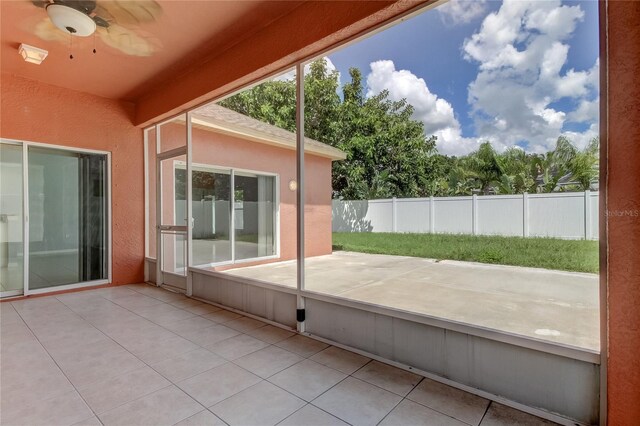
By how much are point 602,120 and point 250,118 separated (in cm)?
579

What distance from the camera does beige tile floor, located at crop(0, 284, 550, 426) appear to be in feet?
5.81

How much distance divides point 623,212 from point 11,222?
19.8 ft

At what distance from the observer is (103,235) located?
4.85 meters

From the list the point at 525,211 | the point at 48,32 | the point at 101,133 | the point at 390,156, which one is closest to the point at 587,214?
the point at 525,211

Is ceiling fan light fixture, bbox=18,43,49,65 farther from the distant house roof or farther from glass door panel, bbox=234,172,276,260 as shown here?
glass door panel, bbox=234,172,276,260

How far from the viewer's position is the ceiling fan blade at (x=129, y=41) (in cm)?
300

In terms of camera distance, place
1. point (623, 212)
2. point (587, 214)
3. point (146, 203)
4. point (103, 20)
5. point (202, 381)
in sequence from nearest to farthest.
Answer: point (623, 212) < point (587, 214) < point (202, 381) < point (103, 20) < point (146, 203)

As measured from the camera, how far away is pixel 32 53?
327 cm

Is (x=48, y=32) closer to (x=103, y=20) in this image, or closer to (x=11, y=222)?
(x=103, y=20)

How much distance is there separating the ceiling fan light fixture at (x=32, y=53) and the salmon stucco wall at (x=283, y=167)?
189cm

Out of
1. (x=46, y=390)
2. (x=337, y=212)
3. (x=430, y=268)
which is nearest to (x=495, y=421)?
(x=46, y=390)

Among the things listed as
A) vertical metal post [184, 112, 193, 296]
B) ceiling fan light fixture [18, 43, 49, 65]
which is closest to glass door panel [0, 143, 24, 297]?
ceiling fan light fixture [18, 43, 49, 65]

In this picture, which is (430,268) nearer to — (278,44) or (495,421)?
(495,421)

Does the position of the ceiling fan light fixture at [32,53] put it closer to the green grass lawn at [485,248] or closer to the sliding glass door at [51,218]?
the sliding glass door at [51,218]
